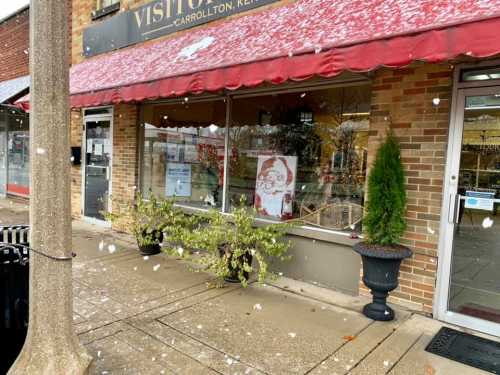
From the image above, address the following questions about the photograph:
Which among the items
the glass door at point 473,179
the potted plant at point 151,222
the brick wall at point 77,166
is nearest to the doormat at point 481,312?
the glass door at point 473,179

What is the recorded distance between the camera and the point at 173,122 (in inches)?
268

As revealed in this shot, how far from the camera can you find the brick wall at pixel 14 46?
9.98 meters

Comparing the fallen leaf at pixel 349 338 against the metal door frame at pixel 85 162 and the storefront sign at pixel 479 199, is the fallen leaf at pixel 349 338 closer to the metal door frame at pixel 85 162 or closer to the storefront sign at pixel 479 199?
the storefront sign at pixel 479 199

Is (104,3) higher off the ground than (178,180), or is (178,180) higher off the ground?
(104,3)

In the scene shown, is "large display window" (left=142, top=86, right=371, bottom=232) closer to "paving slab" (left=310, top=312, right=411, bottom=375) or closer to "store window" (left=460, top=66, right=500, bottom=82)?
"store window" (left=460, top=66, right=500, bottom=82)

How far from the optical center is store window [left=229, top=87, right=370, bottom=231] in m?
4.70

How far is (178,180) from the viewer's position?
686cm

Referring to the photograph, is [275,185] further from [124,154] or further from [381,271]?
[124,154]

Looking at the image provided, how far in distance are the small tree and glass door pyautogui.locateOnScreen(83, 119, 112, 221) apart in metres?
5.53

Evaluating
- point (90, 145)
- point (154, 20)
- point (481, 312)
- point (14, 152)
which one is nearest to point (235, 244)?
point (481, 312)

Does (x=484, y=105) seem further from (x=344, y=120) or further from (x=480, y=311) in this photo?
(x=480, y=311)

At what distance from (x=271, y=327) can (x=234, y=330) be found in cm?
34

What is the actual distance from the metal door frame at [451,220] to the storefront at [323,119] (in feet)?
0.04

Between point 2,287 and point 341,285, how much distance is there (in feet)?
10.9
